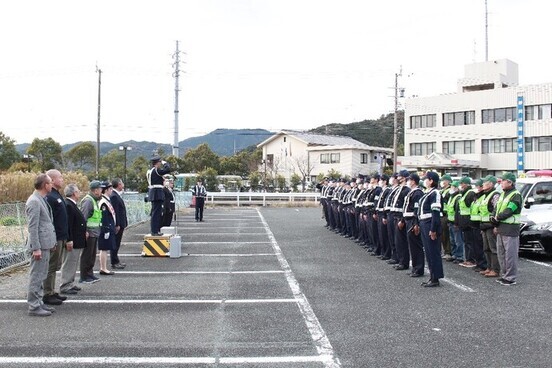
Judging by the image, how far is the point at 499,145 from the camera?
156ft

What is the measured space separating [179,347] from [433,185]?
5.71 m

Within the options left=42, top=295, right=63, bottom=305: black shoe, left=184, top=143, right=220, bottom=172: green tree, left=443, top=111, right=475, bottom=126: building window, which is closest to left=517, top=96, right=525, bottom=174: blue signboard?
left=443, top=111, right=475, bottom=126: building window

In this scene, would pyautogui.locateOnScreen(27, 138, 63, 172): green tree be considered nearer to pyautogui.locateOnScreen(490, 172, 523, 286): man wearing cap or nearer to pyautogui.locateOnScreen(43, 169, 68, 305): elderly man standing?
pyautogui.locateOnScreen(43, 169, 68, 305): elderly man standing

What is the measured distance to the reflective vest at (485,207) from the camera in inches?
396

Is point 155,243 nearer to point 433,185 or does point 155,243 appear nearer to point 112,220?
point 112,220

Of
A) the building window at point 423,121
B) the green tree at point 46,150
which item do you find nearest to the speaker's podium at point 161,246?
the building window at point 423,121

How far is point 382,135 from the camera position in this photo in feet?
277

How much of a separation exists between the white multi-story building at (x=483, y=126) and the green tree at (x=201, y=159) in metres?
21.4

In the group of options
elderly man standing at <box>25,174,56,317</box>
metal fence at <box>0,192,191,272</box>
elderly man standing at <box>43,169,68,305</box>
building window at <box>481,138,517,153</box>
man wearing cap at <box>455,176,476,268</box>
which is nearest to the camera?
elderly man standing at <box>25,174,56,317</box>

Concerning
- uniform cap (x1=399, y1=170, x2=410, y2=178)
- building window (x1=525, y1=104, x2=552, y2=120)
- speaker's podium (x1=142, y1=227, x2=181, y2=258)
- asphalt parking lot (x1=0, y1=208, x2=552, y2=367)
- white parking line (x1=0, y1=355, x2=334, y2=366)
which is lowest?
white parking line (x1=0, y1=355, x2=334, y2=366)

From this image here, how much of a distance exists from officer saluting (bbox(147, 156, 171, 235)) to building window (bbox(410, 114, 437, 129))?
43446mm

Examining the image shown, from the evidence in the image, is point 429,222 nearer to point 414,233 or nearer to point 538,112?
point 414,233

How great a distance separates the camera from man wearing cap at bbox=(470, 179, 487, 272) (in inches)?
413

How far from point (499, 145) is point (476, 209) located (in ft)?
133
